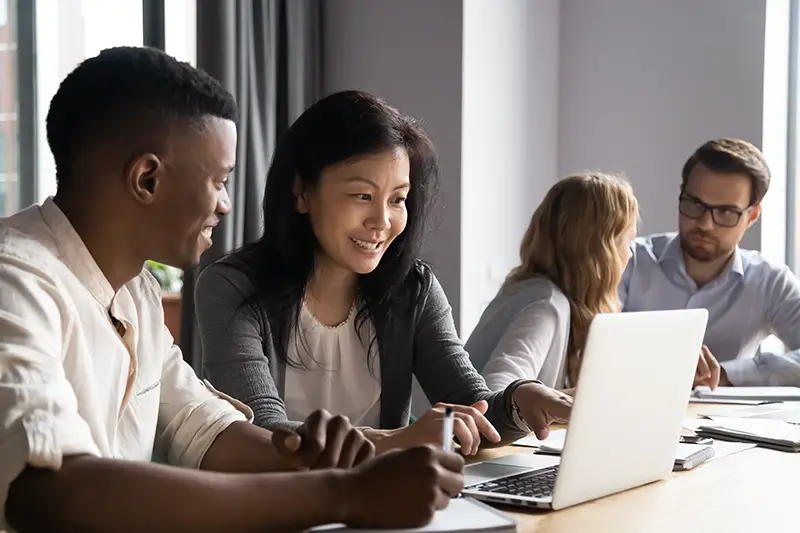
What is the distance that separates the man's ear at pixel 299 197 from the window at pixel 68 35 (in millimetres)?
1498

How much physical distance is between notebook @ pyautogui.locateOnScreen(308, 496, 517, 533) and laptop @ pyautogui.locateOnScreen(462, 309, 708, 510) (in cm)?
20

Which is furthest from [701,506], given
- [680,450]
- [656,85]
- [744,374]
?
[656,85]

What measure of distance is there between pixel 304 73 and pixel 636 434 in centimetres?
273

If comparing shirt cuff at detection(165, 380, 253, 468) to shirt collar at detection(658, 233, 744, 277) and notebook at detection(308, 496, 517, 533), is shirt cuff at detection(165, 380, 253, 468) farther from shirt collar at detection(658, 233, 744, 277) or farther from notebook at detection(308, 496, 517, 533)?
shirt collar at detection(658, 233, 744, 277)

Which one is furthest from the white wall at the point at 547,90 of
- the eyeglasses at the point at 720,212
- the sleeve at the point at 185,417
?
the sleeve at the point at 185,417

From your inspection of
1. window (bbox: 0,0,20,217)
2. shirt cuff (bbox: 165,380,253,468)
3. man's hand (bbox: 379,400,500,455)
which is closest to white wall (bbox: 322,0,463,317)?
window (bbox: 0,0,20,217)

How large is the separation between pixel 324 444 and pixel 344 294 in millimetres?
987

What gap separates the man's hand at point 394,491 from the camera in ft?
3.15

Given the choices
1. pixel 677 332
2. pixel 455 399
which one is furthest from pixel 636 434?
pixel 455 399

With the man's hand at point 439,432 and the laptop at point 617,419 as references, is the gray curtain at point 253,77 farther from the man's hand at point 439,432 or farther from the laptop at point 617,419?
the laptop at point 617,419

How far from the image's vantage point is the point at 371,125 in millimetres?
1882

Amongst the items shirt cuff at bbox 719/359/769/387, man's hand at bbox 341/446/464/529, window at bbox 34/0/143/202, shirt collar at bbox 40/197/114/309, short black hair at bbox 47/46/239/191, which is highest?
window at bbox 34/0/143/202

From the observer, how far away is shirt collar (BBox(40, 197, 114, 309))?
113 cm

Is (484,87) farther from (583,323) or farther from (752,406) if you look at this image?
(752,406)
